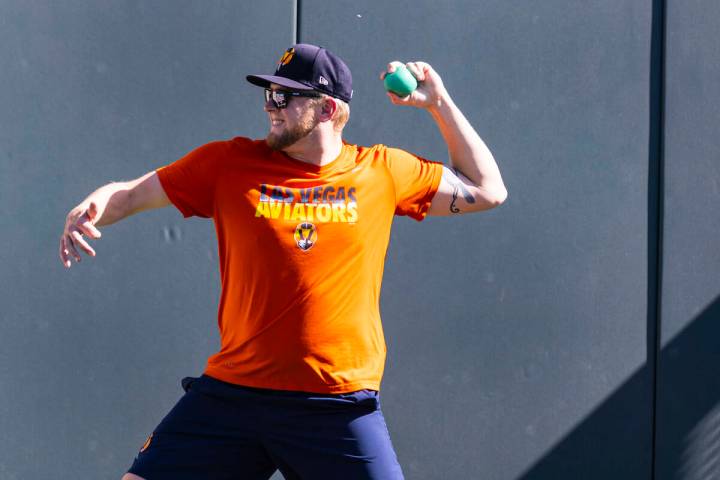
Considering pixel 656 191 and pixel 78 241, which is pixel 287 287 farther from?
pixel 656 191

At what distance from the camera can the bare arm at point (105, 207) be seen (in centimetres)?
372

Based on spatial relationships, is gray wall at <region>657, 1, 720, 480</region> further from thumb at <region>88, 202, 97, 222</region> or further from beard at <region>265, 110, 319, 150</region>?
thumb at <region>88, 202, 97, 222</region>

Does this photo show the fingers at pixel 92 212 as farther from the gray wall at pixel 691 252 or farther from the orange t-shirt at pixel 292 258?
the gray wall at pixel 691 252

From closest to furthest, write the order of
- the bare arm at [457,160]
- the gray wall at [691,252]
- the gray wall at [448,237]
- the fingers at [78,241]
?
the fingers at [78,241] < the bare arm at [457,160] < the gray wall at [448,237] < the gray wall at [691,252]

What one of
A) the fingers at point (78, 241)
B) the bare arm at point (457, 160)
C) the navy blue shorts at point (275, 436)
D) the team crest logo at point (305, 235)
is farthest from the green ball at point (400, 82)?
the fingers at point (78, 241)

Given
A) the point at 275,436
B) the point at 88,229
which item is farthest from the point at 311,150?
the point at 275,436

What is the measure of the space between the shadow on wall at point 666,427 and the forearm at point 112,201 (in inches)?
91.7

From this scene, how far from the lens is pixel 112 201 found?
3.92m

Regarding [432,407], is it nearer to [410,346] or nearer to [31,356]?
[410,346]

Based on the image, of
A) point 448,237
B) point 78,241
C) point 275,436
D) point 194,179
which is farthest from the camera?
point 448,237

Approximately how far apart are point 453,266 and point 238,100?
122 cm

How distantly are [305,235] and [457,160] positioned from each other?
729 mm

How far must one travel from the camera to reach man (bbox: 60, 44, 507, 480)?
3.86 m

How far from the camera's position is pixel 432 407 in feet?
16.6
